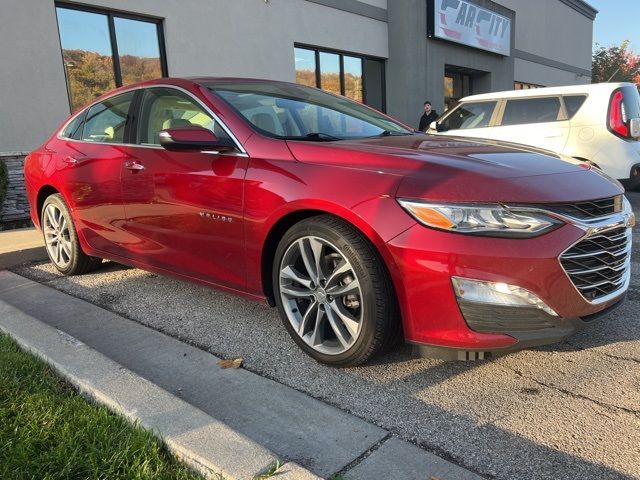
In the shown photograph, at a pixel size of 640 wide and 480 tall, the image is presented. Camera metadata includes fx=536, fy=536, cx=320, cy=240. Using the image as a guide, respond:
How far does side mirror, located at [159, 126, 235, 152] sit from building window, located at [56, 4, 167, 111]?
617cm

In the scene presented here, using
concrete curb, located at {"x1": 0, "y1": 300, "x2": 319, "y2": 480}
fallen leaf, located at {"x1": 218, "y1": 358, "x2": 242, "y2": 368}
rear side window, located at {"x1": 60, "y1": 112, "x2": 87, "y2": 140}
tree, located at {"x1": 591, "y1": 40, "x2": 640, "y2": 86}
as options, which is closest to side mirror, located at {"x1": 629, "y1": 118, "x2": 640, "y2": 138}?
fallen leaf, located at {"x1": 218, "y1": 358, "x2": 242, "y2": 368}

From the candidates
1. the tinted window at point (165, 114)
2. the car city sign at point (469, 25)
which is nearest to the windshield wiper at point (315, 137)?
the tinted window at point (165, 114)

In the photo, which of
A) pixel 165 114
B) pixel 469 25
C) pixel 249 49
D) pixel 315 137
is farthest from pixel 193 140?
pixel 469 25

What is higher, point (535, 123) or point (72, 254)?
point (535, 123)

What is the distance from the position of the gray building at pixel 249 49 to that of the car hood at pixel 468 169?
6049mm

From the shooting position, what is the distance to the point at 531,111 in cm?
776

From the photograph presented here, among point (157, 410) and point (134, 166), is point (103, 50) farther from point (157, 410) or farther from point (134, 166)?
point (157, 410)

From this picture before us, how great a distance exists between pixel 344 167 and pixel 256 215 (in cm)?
59

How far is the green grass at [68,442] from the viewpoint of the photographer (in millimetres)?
1880

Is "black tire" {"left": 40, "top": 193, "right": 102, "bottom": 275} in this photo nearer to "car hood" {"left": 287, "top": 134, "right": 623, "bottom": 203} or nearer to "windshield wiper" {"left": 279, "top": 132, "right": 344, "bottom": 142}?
"windshield wiper" {"left": 279, "top": 132, "right": 344, "bottom": 142}

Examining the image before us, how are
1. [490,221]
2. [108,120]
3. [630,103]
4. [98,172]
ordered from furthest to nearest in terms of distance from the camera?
[630,103]
[108,120]
[98,172]
[490,221]

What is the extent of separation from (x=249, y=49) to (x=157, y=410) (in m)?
9.52

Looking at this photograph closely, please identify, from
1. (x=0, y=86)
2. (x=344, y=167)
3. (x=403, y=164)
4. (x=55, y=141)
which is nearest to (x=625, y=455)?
(x=403, y=164)

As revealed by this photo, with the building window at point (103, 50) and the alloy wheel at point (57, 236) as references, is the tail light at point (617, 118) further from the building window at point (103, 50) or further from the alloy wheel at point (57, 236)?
the building window at point (103, 50)
